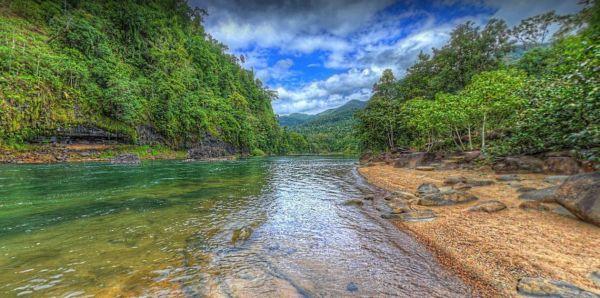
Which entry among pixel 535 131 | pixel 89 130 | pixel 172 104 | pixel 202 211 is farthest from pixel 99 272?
pixel 172 104

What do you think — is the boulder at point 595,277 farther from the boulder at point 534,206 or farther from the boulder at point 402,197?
the boulder at point 402,197

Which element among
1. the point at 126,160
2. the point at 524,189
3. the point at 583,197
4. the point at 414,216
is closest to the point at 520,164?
the point at 524,189

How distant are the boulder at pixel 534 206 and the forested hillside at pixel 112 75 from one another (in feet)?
186

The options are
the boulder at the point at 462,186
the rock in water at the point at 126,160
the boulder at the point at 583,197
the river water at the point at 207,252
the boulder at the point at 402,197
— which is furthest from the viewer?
the rock in water at the point at 126,160

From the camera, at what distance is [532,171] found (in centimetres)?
1612

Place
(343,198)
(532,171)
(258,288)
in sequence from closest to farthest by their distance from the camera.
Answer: (258,288) < (343,198) < (532,171)

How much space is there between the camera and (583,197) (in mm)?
7406

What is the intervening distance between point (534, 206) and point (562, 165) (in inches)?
355

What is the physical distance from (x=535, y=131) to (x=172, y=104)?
64920mm

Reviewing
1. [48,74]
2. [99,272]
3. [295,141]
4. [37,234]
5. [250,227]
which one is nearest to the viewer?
[99,272]

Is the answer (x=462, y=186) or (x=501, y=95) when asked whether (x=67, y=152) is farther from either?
(x=501, y=95)

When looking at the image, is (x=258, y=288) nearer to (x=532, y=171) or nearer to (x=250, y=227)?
(x=250, y=227)

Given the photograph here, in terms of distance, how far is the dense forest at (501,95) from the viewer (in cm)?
1046

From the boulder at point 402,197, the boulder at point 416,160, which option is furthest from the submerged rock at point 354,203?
the boulder at point 416,160
